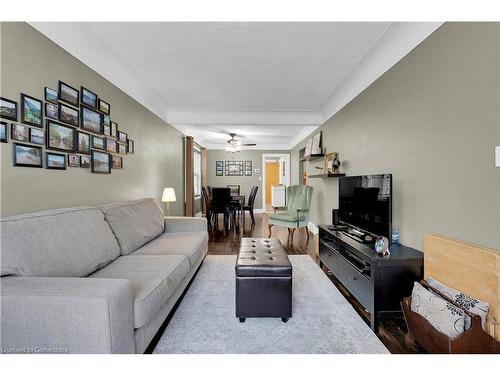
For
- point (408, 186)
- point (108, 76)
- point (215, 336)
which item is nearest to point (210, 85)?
point (108, 76)

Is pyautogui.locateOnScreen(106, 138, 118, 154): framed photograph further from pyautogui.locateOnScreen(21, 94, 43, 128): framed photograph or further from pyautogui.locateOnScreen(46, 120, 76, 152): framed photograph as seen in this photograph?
pyautogui.locateOnScreen(21, 94, 43, 128): framed photograph

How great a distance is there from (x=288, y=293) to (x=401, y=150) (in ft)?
5.46

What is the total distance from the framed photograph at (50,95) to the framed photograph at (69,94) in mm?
45

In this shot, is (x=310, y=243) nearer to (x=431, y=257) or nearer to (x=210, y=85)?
(x=431, y=257)

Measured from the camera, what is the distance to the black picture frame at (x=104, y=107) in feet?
8.00

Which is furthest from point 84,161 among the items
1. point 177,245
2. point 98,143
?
point 177,245

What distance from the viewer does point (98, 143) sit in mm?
2396

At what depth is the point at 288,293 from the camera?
185 cm

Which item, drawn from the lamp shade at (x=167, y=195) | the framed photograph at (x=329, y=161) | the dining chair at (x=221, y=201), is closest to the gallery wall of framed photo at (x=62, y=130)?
the lamp shade at (x=167, y=195)

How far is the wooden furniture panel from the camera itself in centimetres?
126

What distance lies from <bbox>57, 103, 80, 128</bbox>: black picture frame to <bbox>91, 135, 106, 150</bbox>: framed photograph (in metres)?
0.24

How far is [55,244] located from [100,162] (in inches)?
47.3

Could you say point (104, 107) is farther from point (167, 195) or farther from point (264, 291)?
point (264, 291)

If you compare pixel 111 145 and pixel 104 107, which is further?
pixel 111 145
